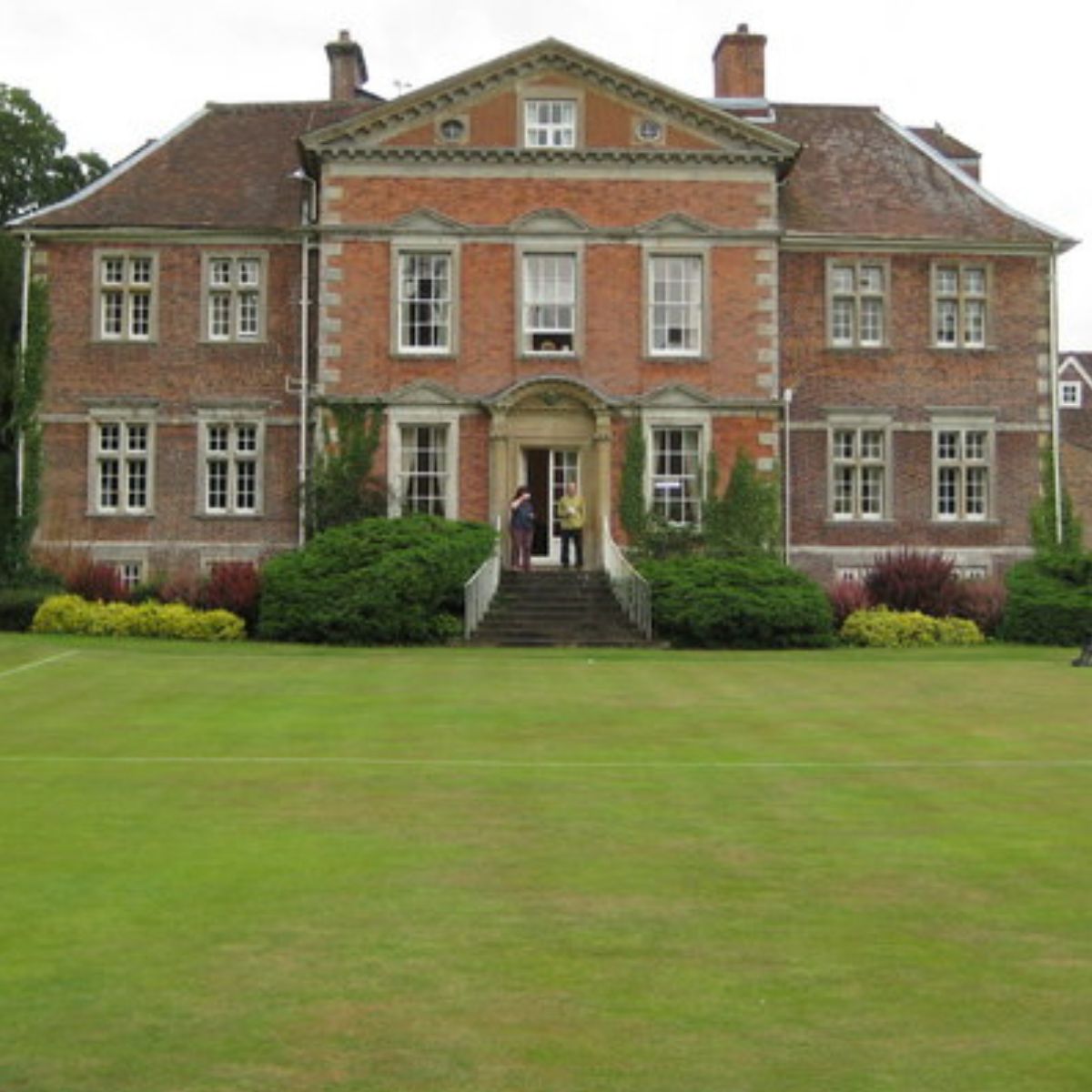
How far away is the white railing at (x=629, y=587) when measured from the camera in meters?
28.2

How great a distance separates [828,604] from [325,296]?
11775mm

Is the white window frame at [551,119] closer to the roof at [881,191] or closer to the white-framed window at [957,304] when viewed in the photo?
the roof at [881,191]

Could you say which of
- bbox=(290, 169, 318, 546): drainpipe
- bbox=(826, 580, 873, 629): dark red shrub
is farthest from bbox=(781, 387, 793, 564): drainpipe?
bbox=(290, 169, 318, 546): drainpipe

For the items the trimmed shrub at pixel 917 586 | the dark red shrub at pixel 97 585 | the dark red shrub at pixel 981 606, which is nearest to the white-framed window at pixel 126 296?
the dark red shrub at pixel 97 585

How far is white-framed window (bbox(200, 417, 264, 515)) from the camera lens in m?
35.0

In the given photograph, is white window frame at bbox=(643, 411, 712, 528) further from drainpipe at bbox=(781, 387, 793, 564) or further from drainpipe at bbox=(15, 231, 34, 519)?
drainpipe at bbox=(15, 231, 34, 519)

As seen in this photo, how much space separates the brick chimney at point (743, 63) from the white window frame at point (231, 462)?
13856mm

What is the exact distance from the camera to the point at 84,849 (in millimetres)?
9719

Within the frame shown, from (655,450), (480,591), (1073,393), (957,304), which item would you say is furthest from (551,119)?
(1073,393)

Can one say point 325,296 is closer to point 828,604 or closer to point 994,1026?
point 828,604

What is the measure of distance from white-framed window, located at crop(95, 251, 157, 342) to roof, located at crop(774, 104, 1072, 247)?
43.3ft

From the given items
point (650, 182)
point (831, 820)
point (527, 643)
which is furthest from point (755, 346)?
point (831, 820)

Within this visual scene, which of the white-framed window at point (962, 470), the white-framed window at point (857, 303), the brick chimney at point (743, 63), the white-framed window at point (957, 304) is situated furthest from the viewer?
the brick chimney at point (743, 63)

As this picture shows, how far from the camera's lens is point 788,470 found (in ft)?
115
